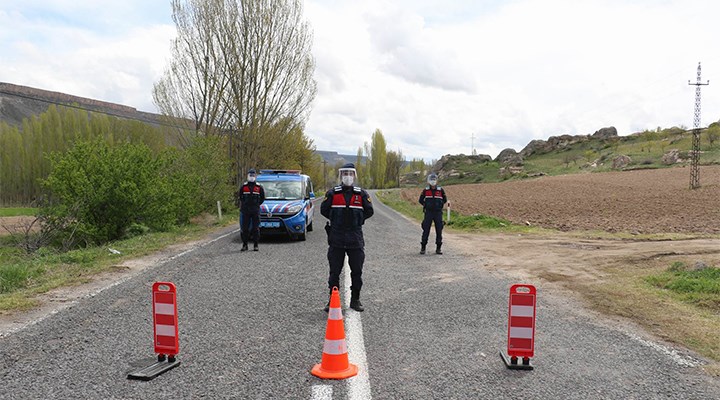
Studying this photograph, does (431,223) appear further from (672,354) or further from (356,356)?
(356,356)

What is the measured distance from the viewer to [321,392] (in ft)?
12.6

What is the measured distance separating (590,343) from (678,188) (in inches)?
1578

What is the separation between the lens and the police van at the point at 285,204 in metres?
13.7

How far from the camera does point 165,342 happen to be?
14.5 feet

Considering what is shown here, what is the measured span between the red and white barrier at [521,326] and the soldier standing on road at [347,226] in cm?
246

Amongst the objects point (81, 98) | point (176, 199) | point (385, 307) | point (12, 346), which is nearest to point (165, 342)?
point (12, 346)

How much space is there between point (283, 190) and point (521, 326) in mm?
11427

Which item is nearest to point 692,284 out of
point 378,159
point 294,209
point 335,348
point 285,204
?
point 335,348

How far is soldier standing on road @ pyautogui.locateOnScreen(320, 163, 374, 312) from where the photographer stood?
259 inches

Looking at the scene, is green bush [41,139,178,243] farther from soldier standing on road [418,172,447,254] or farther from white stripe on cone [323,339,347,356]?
white stripe on cone [323,339,347,356]

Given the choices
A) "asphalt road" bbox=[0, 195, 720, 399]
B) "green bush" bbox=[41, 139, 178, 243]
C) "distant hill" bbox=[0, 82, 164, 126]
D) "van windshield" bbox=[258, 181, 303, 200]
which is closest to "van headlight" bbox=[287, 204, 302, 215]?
"van windshield" bbox=[258, 181, 303, 200]

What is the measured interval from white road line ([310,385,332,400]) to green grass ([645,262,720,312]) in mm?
5872

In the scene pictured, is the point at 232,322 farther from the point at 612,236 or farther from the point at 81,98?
the point at 81,98

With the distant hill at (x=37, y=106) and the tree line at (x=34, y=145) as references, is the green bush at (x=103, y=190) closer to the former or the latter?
the tree line at (x=34, y=145)
